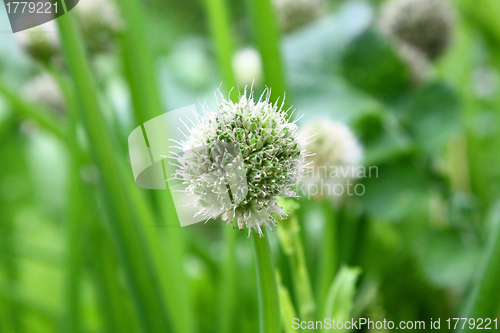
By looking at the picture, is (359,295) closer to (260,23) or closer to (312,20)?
(260,23)

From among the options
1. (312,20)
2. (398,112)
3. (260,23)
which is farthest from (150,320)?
(312,20)

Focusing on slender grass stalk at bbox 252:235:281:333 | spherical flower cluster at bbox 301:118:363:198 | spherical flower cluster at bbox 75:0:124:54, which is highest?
spherical flower cluster at bbox 75:0:124:54

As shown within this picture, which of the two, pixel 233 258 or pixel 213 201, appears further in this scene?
pixel 233 258

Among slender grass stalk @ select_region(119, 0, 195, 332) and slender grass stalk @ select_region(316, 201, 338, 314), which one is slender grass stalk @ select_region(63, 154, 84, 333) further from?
slender grass stalk @ select_region(316, 201, 338, 314)

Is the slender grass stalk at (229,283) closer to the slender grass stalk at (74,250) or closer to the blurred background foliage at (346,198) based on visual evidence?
the blurred background foliage at (346,198)

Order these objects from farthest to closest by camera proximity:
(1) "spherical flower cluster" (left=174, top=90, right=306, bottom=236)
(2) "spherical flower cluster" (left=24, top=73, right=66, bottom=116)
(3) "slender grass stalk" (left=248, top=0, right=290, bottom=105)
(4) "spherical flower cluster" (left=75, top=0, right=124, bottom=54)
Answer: (2) "spherical flower cluster" (left=24, top=73, right=66, bottom=116) → (4) "spherical flower cluster" (left=75, top=0, right=124, bottom=54) → (3) "slender grass stalk" (left=248, top=0, right=290, bottom=105) → (1) "spherical flower cluster" (left=174, top=90, right=306, bottom=236)

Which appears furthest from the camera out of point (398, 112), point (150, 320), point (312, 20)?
point (312, 20)

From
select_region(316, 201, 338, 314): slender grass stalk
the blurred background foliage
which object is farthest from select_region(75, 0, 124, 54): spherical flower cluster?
select_region(316, 201, 338, 314): slender grass stalk
